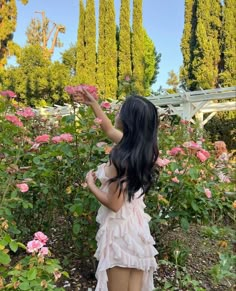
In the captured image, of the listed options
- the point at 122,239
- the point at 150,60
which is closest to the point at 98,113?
the point at 122,239

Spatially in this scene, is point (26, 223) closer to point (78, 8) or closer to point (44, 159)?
point (44, 159)

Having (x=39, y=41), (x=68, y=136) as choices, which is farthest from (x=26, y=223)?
(x=39, y=41)

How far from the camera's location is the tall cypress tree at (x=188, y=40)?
13906 millimetres

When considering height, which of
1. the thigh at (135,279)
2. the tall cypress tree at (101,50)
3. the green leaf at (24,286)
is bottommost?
the thigh at (135,279)

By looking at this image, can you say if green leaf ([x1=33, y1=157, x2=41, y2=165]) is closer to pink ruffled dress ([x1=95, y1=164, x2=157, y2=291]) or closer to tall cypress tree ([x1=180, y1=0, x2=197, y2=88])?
pink ruffled dress ([x1=95, y1=164, x2=157, y2=291])

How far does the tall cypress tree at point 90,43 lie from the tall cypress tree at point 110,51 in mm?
Result: 660

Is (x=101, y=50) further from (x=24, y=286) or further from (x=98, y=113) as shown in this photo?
(x=24, y=286)

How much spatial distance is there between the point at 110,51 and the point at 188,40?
13.8ft

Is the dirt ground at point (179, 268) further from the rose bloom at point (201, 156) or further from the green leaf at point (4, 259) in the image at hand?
the green leaf at point (4, 259)

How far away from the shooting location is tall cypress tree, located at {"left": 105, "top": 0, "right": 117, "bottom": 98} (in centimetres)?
1666

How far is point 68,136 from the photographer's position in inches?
70.4

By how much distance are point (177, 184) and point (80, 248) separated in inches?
26.8

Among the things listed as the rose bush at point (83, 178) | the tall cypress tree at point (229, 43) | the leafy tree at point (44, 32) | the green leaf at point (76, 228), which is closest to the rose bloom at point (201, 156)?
the rose bush at point (83, 178)

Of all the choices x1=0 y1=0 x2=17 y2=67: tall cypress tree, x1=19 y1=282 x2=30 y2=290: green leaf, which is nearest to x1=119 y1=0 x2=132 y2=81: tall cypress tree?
x1=0 y1=0 x2=17 y2=67: tall cypress tree
